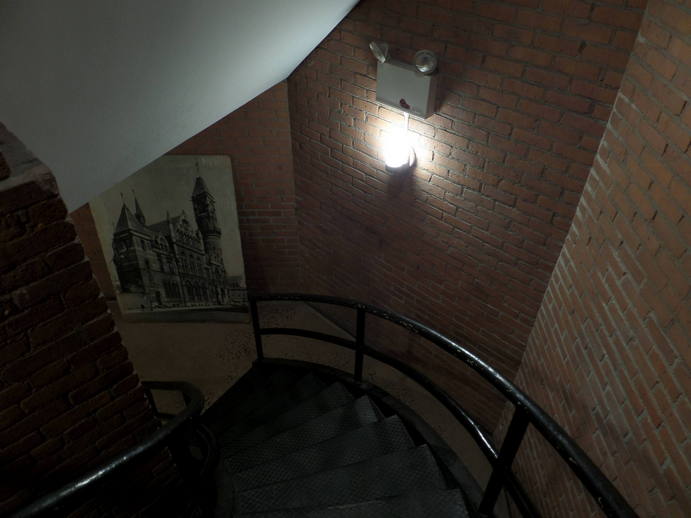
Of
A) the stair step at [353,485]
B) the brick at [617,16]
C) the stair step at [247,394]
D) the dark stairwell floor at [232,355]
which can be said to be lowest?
the dark stairwell floor at [232,355]

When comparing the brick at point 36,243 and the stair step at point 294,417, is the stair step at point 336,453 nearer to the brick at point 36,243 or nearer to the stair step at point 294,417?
the stair step at point 294,417

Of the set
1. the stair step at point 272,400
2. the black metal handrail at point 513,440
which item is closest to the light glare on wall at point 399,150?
the black metal handrail at point 513,440

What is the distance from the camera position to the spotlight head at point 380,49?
110 inches

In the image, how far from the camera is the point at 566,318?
266 centimetres

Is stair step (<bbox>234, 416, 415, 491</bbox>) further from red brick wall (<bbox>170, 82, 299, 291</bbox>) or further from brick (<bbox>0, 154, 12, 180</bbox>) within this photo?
red brick wall (<bbox>170, 82, 299, 291</bbox>)

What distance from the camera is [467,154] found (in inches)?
114

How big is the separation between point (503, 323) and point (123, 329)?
368 centimetres

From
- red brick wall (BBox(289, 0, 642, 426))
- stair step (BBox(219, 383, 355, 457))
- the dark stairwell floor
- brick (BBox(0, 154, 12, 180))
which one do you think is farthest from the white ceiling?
the dark stairwell floor

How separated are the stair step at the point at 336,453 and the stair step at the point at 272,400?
1.96 feet

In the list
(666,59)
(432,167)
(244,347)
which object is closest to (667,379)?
(666,59)

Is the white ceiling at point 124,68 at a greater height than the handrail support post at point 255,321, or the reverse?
the white ceiling at point 124,68

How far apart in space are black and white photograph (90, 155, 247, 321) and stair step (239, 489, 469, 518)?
8.95 feet

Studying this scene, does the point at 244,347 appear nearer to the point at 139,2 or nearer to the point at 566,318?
the point at 566,318

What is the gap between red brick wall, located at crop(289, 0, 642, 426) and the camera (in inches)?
92.0
